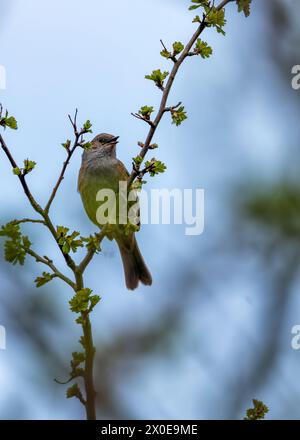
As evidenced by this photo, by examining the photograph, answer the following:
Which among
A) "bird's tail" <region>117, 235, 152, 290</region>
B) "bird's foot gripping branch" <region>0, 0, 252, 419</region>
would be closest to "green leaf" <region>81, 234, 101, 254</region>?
"bird's foot gripping branch" <region>0, 0, 252, 419</region>

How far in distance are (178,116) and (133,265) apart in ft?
15.3

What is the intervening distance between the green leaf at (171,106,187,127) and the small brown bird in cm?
407

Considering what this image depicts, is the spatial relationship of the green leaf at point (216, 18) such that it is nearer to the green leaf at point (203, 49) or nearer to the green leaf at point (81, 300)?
the green leaf at point (203, 49)

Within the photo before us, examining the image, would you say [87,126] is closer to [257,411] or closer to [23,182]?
[23,182]

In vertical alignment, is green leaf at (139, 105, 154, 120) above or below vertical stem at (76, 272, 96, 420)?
above

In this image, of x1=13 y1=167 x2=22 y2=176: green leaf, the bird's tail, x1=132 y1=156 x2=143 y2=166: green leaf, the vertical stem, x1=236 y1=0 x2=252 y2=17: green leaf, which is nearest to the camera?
the vertical stem

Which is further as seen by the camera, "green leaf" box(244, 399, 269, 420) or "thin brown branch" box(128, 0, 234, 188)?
"thin brown branch" box(128, 0, 234, 188)

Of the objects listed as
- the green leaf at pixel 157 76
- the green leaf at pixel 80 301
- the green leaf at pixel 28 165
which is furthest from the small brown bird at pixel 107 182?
the green leaf at pixel 80 301

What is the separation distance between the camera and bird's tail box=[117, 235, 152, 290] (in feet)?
29.2

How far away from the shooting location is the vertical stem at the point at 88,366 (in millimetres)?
3271

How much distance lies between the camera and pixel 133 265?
934 cm

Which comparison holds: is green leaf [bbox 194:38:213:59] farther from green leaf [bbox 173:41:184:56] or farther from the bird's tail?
the bird's tail

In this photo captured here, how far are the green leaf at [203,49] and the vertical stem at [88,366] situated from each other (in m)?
1.66
